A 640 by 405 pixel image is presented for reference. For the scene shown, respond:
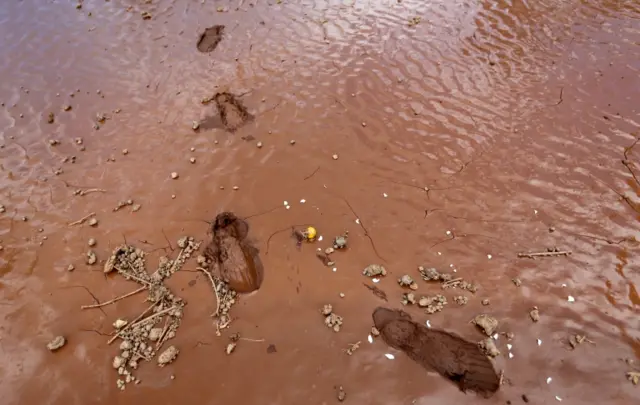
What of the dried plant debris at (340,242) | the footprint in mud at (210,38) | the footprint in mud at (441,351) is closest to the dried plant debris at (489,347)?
the footprint in mud at (441,351)

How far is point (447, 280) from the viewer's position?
3.57 meters

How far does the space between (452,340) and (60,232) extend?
162 inches

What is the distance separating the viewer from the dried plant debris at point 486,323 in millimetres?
3211

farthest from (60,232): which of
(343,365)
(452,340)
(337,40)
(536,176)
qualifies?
(536,176)

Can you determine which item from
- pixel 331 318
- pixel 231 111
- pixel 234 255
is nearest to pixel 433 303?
pixel 331 318

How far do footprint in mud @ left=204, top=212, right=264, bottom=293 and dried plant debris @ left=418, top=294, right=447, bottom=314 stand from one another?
1500 mm

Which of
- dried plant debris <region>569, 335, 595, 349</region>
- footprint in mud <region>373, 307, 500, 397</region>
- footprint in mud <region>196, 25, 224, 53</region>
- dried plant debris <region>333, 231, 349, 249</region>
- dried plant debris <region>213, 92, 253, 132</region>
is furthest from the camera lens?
footprint in mud <region>196, 25, 224, 53</region>

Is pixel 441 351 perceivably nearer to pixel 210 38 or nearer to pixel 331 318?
pixel 331 318

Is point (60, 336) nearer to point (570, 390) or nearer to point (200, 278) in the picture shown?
point (200, 278)

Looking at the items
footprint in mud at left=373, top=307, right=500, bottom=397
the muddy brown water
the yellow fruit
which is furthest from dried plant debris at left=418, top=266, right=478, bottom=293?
the yellow fruit

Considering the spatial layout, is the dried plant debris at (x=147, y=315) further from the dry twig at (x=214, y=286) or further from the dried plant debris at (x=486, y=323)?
the dried plant debris at (x=486, y=323)

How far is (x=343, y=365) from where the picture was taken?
317 centimetres

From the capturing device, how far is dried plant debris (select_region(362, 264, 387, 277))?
3.62m

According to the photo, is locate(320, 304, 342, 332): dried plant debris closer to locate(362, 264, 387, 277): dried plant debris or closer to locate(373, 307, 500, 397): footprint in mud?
locate(373, 307, 500, 397): footprint in mud
